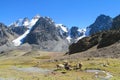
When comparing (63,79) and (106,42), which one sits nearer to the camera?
(63,79)

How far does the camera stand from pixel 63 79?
5247cm

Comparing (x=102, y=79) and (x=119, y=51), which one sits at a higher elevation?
(x=119, y=51)

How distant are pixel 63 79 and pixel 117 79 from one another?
359 inches

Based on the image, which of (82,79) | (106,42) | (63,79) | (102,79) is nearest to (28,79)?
(63,79)

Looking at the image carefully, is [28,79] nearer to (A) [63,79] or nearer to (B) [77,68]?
(A) [63,79]

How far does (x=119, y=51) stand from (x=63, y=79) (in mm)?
81267

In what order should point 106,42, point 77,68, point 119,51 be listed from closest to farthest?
point 77,68 < point 119,51 < point 106,42

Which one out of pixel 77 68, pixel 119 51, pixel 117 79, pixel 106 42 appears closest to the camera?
pixel 117 79

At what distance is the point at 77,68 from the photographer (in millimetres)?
81688

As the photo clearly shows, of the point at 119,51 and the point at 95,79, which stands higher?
the point at 119,51

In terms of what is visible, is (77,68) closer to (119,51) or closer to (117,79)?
(117,79)

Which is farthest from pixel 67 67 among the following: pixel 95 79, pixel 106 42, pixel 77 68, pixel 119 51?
pixel 106 42

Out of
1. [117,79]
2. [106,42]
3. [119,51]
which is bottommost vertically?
[117,79]

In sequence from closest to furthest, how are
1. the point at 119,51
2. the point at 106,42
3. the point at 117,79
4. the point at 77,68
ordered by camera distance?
1. the point at 117,79
2. the point at 77,68
3. the point at 119,51
4. the point at 106,42
